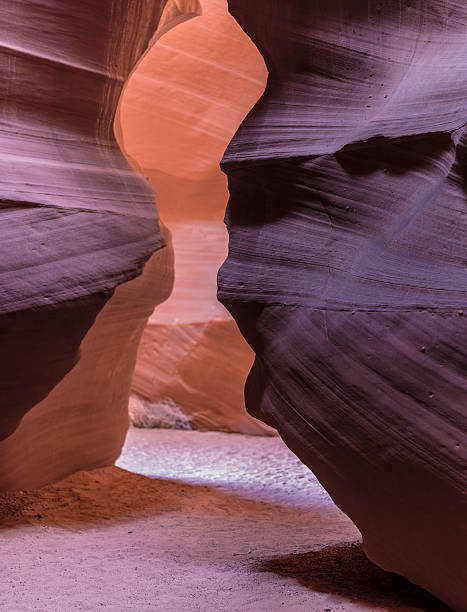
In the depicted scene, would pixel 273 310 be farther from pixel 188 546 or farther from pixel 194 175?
pixel 194 175

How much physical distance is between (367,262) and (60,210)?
1573 millimetres

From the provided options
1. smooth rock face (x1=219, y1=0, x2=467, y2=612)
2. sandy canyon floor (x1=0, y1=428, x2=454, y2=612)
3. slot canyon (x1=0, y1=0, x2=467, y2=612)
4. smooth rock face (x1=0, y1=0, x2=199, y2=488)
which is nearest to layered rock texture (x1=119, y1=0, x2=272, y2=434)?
sandy canyon floor (x1=0, y1=428, x2=454, y2=612)

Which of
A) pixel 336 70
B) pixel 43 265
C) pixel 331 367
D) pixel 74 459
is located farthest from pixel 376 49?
pixel 74 459

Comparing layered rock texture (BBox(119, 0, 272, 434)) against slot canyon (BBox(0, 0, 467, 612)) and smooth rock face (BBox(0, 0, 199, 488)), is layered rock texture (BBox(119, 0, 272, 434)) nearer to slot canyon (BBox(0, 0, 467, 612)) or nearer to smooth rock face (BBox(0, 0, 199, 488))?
slot canyon (BBox(0, 0, 467, 612))

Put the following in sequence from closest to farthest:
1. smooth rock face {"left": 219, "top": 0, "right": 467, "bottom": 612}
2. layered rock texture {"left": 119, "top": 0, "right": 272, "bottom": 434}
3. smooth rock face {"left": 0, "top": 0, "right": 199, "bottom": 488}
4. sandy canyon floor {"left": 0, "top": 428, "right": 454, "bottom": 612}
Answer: smooth rock face {"left": 219, "top": 0, "right": 467, "bottom": 612}, sandy canyon floor {"left": 0, "top": 428, "right": 454, "bottom": 612}, smooth rock face {"left": 0, "top": 0, "right": 199, "bottom": 488}, layered rock texture {"left": 119, "top": 0, "right": 272, "bottom": 434}

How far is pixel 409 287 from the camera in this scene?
8.03ft

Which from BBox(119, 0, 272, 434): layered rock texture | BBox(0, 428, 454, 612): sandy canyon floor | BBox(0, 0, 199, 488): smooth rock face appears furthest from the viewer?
BBox(119, 0, 272, 434): layered rock texture

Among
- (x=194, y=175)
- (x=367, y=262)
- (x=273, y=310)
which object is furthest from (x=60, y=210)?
(x=194, y=175)

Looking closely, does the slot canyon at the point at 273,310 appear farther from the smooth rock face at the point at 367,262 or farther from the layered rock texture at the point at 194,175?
the layered rock texture at the point at 194,175

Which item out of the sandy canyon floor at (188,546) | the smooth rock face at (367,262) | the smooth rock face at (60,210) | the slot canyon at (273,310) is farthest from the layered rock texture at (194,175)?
the smooth rock face at (367,262)

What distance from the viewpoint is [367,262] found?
8.43ft

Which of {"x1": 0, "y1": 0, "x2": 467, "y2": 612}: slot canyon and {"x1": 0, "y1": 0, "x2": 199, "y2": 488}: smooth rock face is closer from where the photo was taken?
{"x1": 0, "y1": 0, "x2": 467, "y2": 612}: slot canyon

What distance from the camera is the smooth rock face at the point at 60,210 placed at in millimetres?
3354

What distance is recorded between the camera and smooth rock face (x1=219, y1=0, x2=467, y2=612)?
7.74 ft
